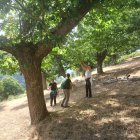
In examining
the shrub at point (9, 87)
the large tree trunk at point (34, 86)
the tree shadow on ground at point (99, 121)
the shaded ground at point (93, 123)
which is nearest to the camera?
the tree shadow on ground at point (99, 121)

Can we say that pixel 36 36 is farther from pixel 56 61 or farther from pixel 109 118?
pixel 56 61

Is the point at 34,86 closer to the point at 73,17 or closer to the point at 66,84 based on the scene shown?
the point at 66,84

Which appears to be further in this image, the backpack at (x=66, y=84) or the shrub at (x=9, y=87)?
the shrub at (x=9, y=87)

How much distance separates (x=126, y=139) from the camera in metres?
10.8

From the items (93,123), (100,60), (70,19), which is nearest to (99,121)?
(93,123)

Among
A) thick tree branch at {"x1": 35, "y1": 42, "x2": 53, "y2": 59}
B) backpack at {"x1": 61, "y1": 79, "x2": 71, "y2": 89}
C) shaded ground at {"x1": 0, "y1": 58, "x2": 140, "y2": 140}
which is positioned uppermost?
thick tree branch at {"x1": 35, "y1": 42, "x2": 53, "y2": 59}

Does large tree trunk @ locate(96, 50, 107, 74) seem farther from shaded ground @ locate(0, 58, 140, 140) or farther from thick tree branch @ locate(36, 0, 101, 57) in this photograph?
thick tree branch @ locate(36, 0, 101, 57)

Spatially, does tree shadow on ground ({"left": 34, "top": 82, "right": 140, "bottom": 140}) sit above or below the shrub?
below

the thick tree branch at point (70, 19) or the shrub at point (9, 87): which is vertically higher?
the thick tree branch at point (70, 19)

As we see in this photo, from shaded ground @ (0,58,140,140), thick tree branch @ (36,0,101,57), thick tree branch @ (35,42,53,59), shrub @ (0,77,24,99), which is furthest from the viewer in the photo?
shrub @ (0,77,24,99)

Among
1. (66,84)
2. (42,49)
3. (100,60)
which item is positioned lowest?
(66,84)

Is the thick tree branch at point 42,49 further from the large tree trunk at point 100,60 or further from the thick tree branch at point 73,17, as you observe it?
the large tree trunk at point 100,60

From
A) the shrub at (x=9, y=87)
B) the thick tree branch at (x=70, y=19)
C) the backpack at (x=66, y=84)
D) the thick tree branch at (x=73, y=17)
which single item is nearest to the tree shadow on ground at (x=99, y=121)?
the backpack at (x=66, y=84)

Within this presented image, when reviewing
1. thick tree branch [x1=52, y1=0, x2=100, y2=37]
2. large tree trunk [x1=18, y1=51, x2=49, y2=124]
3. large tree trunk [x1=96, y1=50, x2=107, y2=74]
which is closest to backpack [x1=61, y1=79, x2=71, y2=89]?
large tree trunk [x1=18, y1=51, x2=49, y2=124]
